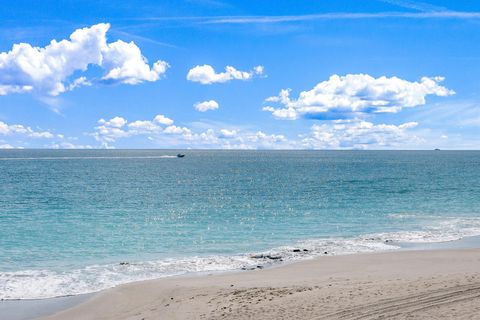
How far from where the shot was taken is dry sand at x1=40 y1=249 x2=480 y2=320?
17641 mm

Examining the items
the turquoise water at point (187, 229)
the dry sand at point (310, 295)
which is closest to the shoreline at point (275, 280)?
the dry sand at point (310, 295)

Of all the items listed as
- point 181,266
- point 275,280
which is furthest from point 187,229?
point 275,280

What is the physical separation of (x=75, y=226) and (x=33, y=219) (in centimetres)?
676

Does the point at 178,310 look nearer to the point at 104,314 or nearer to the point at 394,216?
the point at 104,314

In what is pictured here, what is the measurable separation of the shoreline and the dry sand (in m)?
0.05

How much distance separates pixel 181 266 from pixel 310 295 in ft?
35.4

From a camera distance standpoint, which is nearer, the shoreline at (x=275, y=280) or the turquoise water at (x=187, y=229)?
the shoreline at (x=275, y=280)

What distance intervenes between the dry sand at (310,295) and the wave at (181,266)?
192 cm

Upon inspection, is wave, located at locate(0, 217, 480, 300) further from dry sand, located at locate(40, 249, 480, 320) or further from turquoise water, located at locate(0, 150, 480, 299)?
dry sand, located at locate(40, 249, 480, 320)

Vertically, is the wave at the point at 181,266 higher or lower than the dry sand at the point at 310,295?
lower

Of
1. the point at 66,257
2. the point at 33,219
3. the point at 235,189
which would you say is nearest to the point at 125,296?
the point at 66,257

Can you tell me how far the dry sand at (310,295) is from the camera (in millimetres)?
17641

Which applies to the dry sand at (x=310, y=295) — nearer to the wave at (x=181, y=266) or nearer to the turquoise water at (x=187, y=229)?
the wave at (x=181, y=266)

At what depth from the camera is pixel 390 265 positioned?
27.1 m
